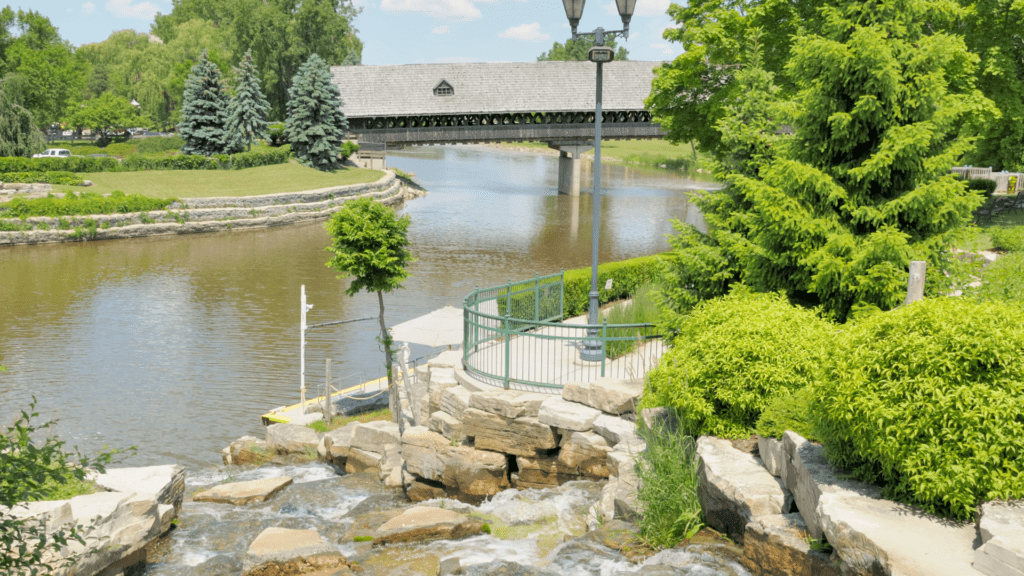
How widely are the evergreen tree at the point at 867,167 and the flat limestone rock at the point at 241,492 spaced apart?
7.76 m

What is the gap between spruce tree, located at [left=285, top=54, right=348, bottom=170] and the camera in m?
48.5

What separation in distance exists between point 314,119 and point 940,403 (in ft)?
157

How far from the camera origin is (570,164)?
170 ft

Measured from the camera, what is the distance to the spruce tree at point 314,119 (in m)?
48.5

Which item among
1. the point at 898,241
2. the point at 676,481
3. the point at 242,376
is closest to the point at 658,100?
the point at 242,376

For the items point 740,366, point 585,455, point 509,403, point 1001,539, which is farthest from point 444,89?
point 1001,539

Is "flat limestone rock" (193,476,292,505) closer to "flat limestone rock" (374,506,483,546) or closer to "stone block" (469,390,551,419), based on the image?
"flat limestone rock" (374,506,483,546)

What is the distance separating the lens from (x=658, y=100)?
25734mm

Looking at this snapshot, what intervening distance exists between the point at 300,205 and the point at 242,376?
2532 centimetres

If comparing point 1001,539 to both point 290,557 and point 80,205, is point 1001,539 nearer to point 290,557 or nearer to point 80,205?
point 290,557

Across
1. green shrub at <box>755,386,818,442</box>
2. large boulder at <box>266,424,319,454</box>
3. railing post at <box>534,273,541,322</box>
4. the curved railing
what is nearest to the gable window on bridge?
railing post at <box>534,273,541,322</box>

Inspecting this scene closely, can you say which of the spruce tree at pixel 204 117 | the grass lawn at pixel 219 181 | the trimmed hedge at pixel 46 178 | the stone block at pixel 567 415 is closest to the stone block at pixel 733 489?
the stone block at pixel 567 415

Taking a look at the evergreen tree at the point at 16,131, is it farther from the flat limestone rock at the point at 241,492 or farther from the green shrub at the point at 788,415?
the green shrub at the point at 788,415

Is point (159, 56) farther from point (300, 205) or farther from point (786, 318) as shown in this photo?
point (786, 318)
